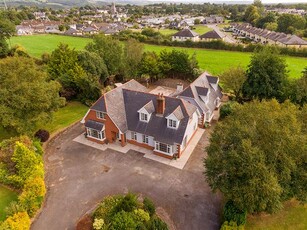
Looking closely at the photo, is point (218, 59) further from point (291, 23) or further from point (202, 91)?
point (291, 23)

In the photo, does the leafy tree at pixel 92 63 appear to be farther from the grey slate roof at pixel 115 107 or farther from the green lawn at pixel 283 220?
the green lawn at pixel 283 220

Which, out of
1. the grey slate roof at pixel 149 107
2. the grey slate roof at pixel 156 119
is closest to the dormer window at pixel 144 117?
the grey slate roof at pixel 156 119

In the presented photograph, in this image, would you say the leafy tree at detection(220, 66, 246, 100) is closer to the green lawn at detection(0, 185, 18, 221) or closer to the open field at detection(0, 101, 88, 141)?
the open field at detection(0, 101, 88, 141)

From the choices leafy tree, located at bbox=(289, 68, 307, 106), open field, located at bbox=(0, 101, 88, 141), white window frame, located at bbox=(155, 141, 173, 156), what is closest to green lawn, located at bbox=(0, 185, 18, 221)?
open field, located at bbox=(0, 101, 88, 141)

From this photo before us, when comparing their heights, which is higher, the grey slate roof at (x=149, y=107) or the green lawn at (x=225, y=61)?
the grey slate roof at (x=149, y=107)

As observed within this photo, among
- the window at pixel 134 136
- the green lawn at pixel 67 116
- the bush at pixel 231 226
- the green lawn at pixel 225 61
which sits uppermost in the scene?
the bush at pixel 231 226

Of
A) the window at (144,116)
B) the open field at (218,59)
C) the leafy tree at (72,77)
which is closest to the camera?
the window at (144,116)
